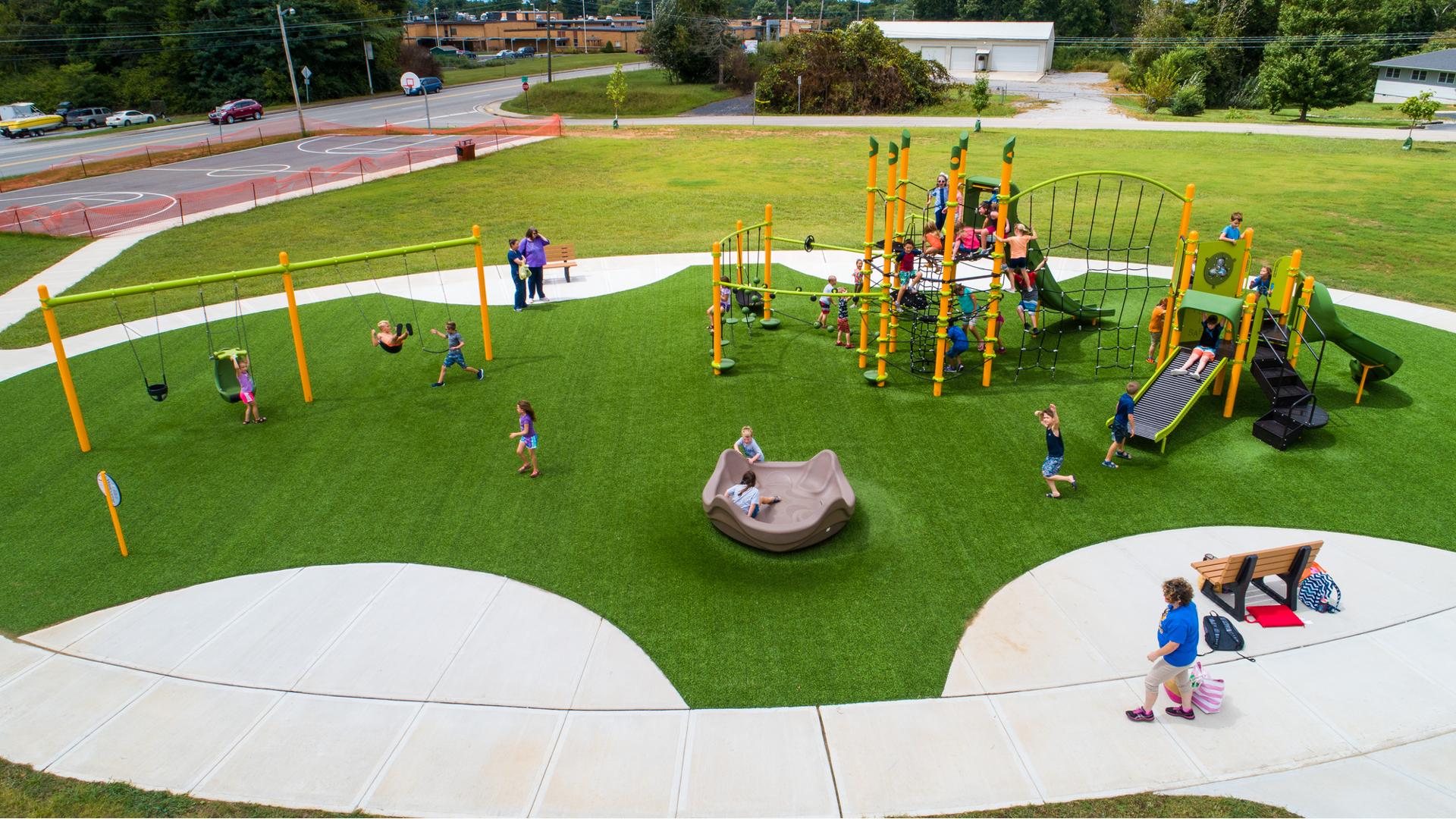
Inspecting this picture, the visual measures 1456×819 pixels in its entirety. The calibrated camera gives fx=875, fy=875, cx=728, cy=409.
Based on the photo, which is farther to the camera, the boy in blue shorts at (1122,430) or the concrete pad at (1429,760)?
the boy in blue shorts at (1122,430)

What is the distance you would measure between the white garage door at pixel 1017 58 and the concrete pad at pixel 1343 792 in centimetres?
7925

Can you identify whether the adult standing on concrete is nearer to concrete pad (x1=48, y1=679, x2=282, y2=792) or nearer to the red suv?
concrete pad (x1=48, y1=679, x2=282, y2=792)

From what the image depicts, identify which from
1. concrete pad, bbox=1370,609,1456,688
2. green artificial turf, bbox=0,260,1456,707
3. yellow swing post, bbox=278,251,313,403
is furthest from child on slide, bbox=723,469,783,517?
yellow swing post, bbox=278,251,313,403

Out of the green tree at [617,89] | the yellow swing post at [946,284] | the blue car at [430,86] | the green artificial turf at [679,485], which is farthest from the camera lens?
the blue car at [430,86]

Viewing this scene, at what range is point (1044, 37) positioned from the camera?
253 ft

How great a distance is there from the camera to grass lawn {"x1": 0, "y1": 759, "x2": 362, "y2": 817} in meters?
7.77

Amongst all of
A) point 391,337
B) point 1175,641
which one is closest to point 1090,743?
point 1175,641

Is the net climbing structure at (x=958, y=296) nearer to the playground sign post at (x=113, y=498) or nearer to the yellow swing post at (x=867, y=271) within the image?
the yellow swing post at (x=867, y=271)

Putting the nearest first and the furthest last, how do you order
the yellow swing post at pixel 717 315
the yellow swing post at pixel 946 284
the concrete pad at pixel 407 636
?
1. the concrete pad at pixel 407 636
2. the yellow swing post at pixel 946 284
3. the yellow swing post at pixel 717 315

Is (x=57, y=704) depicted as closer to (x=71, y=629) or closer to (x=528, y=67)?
(x=71, y=629)

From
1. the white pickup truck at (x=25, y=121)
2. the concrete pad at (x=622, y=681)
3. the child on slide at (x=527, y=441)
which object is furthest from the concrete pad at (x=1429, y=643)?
the white pickup truck at (x=25, y=121)

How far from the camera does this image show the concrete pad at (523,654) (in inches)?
362

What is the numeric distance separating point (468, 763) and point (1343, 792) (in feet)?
25.9

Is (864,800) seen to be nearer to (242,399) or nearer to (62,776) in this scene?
(62,776)
